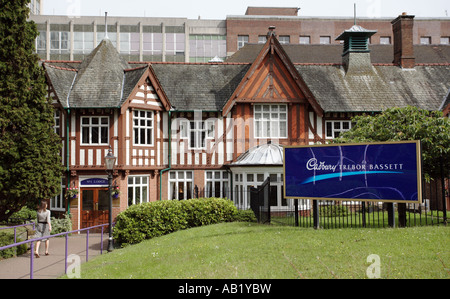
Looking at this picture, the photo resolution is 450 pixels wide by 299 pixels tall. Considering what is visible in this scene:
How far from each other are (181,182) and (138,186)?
2566 mm

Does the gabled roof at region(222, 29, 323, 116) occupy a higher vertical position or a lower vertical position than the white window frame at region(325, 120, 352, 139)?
higher

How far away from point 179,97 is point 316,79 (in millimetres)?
8523

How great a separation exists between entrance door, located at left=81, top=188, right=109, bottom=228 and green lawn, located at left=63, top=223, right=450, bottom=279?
9003 mm

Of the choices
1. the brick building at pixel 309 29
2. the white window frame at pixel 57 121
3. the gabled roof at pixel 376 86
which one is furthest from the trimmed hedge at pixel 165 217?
the brick building at pixel 309 29

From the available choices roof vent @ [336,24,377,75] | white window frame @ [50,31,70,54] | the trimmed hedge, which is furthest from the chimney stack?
white window frame @ [50,31,70,54]

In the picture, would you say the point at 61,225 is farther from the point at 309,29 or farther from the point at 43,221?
the point at 309,29

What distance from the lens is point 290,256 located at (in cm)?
1045

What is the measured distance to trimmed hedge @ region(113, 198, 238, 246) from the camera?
16.6 meters

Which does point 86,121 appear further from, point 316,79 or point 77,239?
point 316,79

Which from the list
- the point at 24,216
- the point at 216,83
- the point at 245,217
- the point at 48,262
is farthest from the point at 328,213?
the point at 24,216

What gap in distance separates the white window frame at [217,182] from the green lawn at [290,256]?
9.98 m

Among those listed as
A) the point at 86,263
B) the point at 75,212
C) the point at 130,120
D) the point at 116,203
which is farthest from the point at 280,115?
the point at 86,263

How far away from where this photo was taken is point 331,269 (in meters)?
9.27

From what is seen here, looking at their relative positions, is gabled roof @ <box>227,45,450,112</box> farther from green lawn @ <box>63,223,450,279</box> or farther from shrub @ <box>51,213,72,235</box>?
shrub @ <box>51,213,72,235</box>
